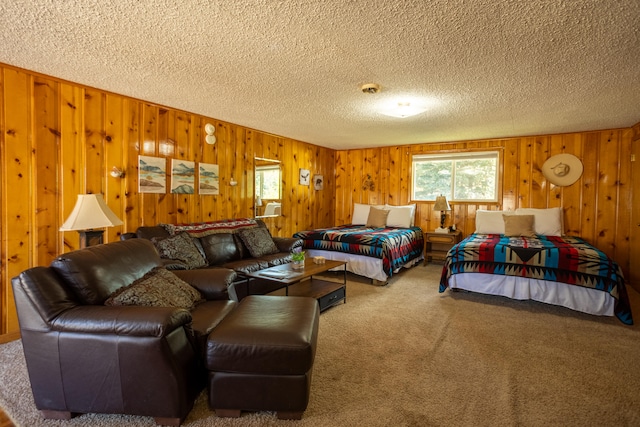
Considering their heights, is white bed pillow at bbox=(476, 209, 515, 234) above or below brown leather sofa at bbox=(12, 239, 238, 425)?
above

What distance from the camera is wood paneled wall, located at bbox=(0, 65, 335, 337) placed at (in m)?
2.63

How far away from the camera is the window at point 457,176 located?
5.43 meters

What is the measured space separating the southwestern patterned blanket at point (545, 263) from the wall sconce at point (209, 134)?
331 cm

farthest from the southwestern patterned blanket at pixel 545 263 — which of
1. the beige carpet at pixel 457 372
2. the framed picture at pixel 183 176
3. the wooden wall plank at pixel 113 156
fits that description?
the wooden wall plank at pixel 113 156

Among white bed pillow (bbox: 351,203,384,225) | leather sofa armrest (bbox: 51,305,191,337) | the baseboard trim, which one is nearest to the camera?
leather sofa armrest (bbox: 51,305,191,337)

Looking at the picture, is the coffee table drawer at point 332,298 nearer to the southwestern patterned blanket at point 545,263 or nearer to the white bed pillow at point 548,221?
the southwestern patterned blanket at point 545,263

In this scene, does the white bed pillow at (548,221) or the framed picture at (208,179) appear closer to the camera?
the framed picture at (208,179)

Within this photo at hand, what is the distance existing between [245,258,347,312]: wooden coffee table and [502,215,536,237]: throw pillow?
268cm

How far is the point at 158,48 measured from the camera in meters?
2.26

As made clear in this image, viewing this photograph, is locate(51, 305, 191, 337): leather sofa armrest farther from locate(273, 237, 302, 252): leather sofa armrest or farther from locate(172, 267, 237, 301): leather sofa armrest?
locate(273, 237, 302, 252): leather sofa armrest

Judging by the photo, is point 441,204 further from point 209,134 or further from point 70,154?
point 70,154

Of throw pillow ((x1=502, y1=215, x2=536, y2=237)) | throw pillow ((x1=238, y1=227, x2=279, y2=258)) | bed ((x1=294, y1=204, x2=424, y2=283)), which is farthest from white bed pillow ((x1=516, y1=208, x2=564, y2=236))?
throw pillow ((x1=238, y1=227, x2=279, y2=258))

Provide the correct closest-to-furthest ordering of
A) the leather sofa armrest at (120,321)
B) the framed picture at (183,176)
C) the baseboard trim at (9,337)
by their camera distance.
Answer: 1. the leather sofa armrest at (120,321)
2. the baseboard trim at (9,337)
3. the framed picture at (183,176)

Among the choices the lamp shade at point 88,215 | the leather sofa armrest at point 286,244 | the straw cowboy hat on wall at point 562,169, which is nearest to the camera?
the lamp shade at point 88,215
